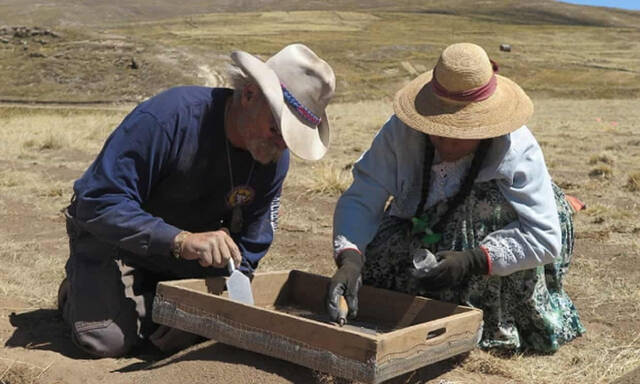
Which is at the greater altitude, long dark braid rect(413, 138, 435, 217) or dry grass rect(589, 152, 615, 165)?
long dark braid rect(413, 138, 435, 217)

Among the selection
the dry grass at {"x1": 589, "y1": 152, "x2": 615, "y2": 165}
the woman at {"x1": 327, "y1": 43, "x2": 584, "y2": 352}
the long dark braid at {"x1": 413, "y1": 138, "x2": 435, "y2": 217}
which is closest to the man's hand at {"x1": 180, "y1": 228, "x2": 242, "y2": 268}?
the woman at {"x1": 327, "y1": 43, "x2": 584, "y2": 352}

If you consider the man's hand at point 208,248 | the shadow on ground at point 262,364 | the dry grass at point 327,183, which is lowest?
the dry grass at point 327,183

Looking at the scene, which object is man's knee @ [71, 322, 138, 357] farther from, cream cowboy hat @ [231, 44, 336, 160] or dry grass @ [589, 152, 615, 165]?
dry grass @ [589, 152, 615, 165]

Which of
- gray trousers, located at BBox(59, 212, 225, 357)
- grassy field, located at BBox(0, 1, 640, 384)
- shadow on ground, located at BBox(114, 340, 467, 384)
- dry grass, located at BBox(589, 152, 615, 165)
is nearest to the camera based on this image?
shadow on ground, located at BBox(114, 340, 467, 384)

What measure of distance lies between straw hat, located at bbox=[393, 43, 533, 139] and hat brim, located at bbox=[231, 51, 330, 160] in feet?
1.47

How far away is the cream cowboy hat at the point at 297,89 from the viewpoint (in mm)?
3252

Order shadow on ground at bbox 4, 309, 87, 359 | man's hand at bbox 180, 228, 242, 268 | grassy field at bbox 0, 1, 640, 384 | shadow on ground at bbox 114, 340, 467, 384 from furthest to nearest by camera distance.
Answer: shadow on ground at bbox 4, 309, 87, 359 → grassy field at bbox 0, 1, 640, 384 → man's hand at bbox 180, 228, 242, 268 → shadow on ground at bbox 114, 340, 467, 384

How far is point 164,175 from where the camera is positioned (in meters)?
3.62

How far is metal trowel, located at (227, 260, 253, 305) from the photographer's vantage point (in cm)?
353

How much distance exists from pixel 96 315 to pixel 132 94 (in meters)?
22.6

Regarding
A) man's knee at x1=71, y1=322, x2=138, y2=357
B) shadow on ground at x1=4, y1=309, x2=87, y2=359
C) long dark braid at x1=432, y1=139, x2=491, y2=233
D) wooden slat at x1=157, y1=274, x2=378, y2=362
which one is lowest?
shadow on ground at x1=4, y1=309, x2=87, y2=359

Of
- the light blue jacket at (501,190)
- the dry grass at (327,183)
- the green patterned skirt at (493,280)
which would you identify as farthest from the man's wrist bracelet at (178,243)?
the dry grass at (327,183)


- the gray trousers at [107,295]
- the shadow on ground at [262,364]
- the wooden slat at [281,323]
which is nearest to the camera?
the wooden slat at [281,323]

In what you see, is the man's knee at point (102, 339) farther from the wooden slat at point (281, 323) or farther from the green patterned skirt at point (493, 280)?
the green patterned skirt at point (493, 280)
